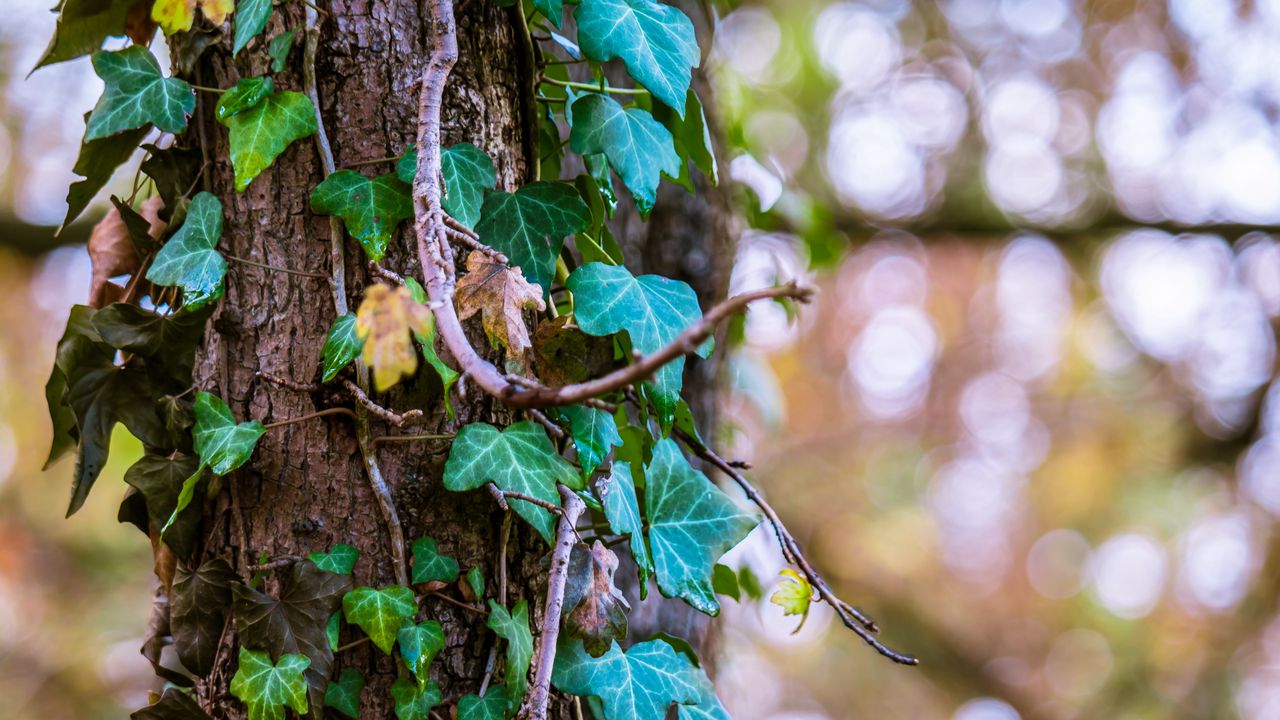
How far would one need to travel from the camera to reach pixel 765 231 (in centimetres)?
169

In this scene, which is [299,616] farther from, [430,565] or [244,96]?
[244,96]

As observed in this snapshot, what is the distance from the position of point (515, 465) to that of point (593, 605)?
13cm

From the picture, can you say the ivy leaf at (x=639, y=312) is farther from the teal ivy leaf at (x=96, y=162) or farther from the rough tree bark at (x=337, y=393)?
the teal ivy leaf at (x=96, y=162)

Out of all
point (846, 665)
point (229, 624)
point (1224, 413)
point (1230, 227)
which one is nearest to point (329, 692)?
point (229, 624)

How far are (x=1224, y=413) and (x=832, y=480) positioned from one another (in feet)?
6.43

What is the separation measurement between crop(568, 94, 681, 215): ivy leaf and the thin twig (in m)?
0.25

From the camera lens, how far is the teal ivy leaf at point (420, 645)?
1.99 ft

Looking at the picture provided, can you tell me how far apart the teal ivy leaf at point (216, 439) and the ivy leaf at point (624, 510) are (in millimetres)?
269

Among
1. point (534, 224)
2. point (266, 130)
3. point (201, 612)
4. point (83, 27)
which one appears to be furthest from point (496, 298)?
point (83, 27)

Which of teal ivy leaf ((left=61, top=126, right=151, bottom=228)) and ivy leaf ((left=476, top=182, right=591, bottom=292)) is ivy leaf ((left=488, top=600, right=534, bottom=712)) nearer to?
ivy leaf ((left=476, top=182, right=591, bottom=292))

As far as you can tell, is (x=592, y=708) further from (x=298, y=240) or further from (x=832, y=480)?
(x=832, y=480)

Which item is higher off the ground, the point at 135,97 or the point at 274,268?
the point at 135,97

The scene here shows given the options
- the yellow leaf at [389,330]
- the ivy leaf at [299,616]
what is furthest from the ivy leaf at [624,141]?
the ivy leaf at [299,616]

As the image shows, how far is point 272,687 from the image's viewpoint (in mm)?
604
